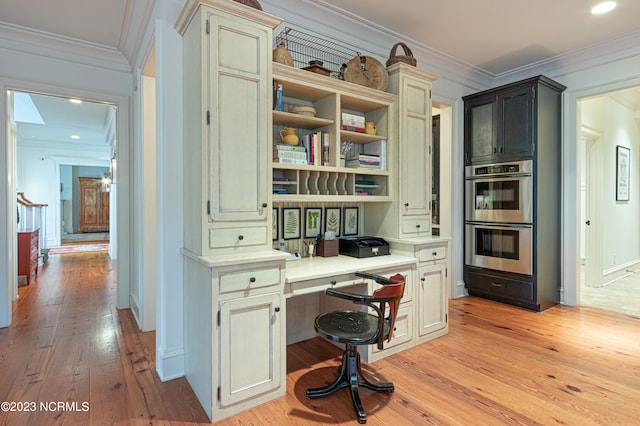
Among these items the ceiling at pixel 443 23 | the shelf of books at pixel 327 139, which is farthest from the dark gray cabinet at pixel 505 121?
the shelf of books at pixel 327 139

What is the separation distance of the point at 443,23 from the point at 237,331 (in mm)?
3131

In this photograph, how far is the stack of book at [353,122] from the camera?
2.83 meters

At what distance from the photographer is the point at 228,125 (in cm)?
202

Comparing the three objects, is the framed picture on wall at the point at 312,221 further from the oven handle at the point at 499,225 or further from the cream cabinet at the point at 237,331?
the oven handle at the point at 499,225

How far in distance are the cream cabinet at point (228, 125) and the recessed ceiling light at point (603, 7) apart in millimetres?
2785

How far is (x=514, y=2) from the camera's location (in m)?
2.82

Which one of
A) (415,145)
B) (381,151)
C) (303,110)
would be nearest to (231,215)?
(303,110)

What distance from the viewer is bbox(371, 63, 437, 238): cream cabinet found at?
2.96 metres

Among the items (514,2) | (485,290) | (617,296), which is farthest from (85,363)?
(617,296)

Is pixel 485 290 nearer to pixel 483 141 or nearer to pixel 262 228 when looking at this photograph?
pixel 483 141

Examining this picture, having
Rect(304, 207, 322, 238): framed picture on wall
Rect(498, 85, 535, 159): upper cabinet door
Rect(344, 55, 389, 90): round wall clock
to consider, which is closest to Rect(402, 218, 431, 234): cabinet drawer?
Rect(304, 207, 322, 238): framed picture on wall

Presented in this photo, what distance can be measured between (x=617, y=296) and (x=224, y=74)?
17.0 ft

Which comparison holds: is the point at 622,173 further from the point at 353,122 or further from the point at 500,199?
the point at 353,122

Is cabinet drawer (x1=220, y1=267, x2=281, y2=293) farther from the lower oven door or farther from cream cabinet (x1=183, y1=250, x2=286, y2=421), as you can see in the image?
the lower oven door
